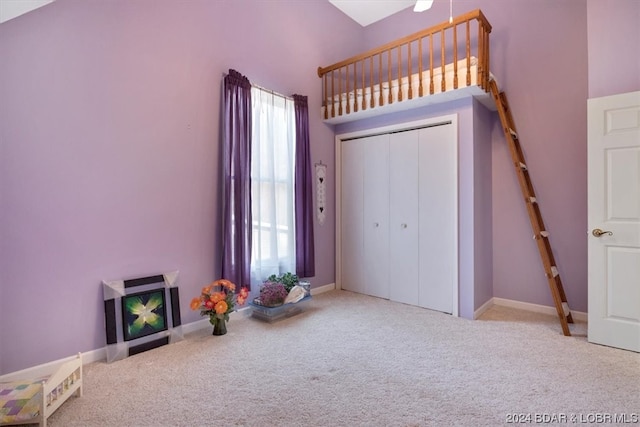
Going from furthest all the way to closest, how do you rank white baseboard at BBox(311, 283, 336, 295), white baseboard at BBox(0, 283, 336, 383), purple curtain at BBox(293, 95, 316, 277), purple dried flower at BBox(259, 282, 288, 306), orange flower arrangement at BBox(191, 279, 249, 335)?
white baseboard at BBox(311, 283, 336, 295) → purple curtain at BBox(293, 95, 316, 277) → purple dried flower at BBox(259, 282, 288, 306) → orange flower arrangement at BBox(191, 279, 249, 335) → white baseboard at BBox(0, 283, 336, 383)

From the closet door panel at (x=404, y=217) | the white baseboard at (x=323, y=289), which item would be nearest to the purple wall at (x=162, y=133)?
the closet door panel at (x=404, y=217)

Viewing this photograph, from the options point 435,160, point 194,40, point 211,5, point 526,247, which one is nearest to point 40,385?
point 194,40

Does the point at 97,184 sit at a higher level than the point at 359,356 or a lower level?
higher

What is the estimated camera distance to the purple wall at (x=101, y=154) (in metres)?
1.94

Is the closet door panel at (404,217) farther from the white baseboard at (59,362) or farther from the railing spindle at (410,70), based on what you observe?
the white baseboard at (59,362)

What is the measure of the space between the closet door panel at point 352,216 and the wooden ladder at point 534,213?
151 cm

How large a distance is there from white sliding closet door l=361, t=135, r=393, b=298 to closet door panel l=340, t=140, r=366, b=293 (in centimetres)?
8

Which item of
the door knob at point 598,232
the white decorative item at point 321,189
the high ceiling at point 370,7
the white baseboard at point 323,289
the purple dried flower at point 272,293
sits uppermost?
the high ceiling at point 370,7

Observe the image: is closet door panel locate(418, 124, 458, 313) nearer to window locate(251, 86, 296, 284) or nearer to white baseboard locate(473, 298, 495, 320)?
white baseboard locate(473, 298, 495, 320)

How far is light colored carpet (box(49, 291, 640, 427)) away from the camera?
166 cm

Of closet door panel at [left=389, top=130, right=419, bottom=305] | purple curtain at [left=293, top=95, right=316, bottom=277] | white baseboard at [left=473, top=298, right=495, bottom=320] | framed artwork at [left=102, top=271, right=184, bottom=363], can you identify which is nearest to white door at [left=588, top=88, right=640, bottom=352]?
white baseboard at [left=473, top=298, right=495, bottom=320]

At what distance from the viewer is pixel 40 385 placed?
1680 mm

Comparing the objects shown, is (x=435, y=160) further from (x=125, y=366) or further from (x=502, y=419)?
(x=125, y=366)

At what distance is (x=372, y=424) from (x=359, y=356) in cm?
71
